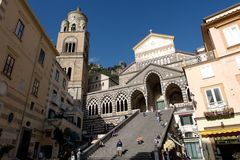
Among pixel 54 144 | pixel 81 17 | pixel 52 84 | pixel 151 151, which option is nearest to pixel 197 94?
pixel 151 151

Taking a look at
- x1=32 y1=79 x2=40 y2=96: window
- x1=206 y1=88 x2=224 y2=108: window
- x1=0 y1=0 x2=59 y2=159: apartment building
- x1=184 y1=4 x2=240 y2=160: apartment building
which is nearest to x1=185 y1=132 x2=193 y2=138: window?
x1=184 y1=4 x2=240 y2=160: apartment building

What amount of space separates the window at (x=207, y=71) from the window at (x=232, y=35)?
8.98 feet

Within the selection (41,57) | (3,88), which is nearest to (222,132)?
(3,88)

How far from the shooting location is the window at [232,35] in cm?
1653

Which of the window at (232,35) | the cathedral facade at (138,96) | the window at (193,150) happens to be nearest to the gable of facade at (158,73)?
the cathedral facade at (138,96)

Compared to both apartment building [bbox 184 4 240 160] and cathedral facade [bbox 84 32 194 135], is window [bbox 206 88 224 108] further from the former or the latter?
cathedral facade [bbox 84 32 194 135]

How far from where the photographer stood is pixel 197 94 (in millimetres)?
16688

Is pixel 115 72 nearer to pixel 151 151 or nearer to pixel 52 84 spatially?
pixel 52 84

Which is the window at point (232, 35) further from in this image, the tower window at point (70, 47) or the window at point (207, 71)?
the tower window at point (70, 47)

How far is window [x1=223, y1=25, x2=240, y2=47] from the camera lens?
16.5 metres

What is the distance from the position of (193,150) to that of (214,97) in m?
8.65

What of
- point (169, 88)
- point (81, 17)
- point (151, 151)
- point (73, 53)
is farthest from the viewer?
point (81, 17)

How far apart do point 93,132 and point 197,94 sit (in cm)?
2224

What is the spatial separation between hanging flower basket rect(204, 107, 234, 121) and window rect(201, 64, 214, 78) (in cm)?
341
